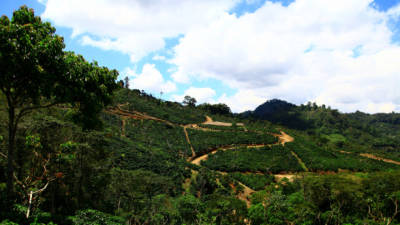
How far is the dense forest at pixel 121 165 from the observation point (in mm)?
6711

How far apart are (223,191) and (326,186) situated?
14.5 metres

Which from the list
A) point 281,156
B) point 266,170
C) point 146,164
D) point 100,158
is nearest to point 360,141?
point 281,156

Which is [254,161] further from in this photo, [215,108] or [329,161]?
[215,108]

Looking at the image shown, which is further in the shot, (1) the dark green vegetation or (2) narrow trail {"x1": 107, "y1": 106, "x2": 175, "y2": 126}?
(2) narrow trail {"x1": 107, "y1": 106, "x2": 175, "y2": 126}

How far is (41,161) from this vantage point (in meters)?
11.7

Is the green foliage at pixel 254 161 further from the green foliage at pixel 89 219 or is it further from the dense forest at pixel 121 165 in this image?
the green foliage at pixel 89 219

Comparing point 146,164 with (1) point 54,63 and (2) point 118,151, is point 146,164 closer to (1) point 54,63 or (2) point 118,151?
(2) point 118,151

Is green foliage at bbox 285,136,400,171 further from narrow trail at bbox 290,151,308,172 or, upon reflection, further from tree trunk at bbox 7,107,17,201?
tree trunk at bbox 7,107,17,201

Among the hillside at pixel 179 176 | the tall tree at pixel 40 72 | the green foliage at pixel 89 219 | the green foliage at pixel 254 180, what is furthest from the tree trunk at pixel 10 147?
the green foliage at pixel 254 180

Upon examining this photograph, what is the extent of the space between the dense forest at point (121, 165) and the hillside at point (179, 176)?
0.10 metres

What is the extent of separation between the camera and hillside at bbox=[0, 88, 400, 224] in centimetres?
1198

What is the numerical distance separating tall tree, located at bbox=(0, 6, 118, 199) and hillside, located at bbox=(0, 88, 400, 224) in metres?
0.86

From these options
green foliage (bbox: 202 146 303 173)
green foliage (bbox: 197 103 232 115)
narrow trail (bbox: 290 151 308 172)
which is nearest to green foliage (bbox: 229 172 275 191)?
green foliage (bbox: 202 146 303 173)

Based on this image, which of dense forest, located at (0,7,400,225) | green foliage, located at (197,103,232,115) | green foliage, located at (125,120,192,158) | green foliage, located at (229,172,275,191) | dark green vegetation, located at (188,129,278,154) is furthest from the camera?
green foliage, located at (197,103,232,115)
